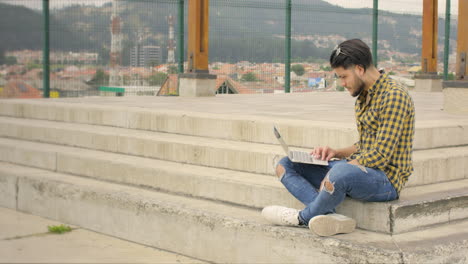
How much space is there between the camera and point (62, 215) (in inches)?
233

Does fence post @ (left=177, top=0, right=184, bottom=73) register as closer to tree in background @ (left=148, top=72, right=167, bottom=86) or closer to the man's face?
tree in background @ (left=148, top=72, right=167, bottom=86)

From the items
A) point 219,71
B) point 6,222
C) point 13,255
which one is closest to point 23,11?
point 219,71

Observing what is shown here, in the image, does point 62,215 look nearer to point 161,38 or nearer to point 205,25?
point 205,25

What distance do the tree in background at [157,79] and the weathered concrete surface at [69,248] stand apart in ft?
23.3

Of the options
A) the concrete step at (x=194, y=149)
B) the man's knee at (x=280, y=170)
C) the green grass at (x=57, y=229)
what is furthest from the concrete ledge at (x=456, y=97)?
the green grass at (x=57, y=229)

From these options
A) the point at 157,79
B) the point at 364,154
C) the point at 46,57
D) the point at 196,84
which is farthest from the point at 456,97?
the point at 46,57

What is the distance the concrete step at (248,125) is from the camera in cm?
544

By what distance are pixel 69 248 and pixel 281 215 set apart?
1.64m

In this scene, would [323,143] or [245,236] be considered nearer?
[245,236]

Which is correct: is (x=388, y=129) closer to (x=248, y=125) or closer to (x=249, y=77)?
(x=248, y=125)

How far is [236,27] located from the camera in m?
14.0

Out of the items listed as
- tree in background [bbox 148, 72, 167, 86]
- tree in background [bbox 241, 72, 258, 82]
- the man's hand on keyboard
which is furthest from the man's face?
tree in background [bbox 241, 72, 258, 82]

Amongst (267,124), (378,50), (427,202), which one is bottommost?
(427,202)

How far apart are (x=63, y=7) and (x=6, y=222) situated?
6.70m
